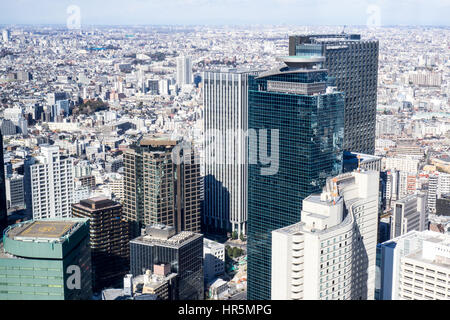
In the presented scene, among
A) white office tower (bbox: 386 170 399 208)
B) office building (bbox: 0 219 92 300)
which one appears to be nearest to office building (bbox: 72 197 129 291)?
office building (bbox: 0 219 92 300)

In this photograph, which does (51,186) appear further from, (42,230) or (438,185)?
(438,185)

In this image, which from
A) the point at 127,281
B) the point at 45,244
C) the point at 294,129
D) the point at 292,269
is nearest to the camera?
the point at 292,269

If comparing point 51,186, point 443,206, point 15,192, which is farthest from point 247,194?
point 443,206

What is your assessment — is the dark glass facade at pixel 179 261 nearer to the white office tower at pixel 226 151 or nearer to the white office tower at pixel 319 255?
the white office tower at pixel 226 151

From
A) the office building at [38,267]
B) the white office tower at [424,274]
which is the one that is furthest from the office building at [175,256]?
the white office tower at [424,274]

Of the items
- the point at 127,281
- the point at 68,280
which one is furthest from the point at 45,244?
the point at 127,281

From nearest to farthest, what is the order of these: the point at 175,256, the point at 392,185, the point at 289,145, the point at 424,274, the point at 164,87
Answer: the point at 424,274
the point at 289,145
the point at 175,256
the point at 392,185
the point at 164,87
